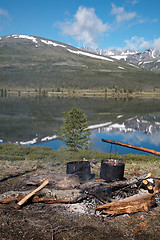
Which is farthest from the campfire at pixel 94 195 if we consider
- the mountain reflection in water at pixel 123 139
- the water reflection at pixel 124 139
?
the water reflection at pixel 124 139

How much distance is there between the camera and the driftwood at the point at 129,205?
7.40 m

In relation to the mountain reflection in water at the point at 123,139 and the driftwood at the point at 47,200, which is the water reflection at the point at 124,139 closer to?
the mountain reflection in water at the point at 123,139

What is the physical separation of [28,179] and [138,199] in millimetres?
4710

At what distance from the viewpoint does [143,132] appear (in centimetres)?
3847

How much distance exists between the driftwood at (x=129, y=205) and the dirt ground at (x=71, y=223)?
164 millimetres

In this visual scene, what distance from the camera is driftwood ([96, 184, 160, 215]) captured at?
740 centimetres

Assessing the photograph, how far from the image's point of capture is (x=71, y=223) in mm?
6820

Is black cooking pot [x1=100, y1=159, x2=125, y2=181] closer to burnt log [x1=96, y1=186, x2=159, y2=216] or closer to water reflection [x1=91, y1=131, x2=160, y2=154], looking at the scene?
burnt log [x1=96, y1=186, x2=159, y2=216]

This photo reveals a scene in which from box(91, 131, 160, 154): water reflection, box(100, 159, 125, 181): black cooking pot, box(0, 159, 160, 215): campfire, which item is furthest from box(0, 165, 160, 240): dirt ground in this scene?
box(91, 131, 160, 154): water reflection

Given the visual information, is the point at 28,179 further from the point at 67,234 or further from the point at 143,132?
the point at 143,132

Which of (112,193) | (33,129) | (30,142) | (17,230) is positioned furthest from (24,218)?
(33,129)

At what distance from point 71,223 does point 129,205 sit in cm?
218

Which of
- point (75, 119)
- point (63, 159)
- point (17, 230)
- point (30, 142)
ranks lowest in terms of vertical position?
point (30, 142)

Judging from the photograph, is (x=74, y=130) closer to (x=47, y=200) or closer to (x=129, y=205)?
(x=47, y=200)
